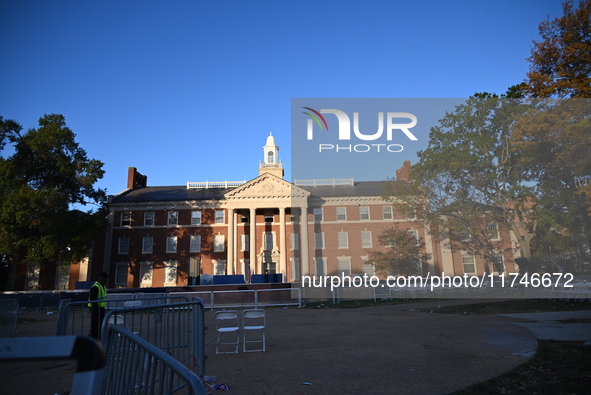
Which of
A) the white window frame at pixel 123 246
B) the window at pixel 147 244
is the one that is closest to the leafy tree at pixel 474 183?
the window at pixel 147 244

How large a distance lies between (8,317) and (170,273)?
35.9 metres

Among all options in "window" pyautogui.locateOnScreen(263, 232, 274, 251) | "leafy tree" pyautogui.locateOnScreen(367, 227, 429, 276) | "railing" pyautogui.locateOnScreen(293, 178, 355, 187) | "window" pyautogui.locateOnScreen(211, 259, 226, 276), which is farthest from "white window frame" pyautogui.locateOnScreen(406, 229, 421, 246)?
"window" pyautogui.locateOnScreen(211, 259, 226, 276)

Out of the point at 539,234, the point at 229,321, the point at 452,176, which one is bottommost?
the point at 229,321

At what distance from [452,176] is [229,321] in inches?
546

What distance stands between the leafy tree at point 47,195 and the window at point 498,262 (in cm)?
3461

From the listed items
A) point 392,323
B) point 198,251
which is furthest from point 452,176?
point 198,251

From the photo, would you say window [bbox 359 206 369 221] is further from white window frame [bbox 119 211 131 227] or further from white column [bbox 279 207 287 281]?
white window frame [bbox 119 211 131 227]

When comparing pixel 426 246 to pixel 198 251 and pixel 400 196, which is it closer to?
pixel 400 196

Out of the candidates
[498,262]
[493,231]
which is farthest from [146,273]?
[493,231]

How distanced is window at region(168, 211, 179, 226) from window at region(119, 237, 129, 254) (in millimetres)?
5409

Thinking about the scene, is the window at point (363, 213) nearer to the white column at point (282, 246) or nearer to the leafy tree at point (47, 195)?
the white column at point (282, 246)

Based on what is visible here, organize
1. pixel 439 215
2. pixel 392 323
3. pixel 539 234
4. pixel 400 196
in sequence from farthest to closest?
pixel 400 196, pixel 439 215, pixel 539 234, pixel 392 323

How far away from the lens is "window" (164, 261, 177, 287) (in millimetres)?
46438

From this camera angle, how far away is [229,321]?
16.1 m
